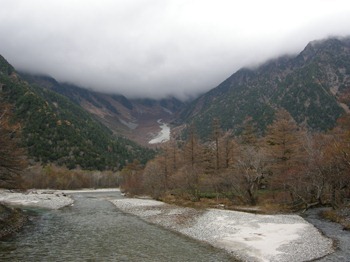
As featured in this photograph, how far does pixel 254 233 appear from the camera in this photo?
109 feet

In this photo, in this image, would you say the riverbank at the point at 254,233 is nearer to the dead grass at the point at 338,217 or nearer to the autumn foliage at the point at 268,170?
the dead grass at the point at 338,217

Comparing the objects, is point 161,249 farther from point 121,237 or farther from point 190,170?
point 190,170

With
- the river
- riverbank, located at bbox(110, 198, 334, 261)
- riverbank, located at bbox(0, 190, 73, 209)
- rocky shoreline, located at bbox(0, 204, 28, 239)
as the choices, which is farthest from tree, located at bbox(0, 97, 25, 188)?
riverbank, located at bbox(0, 190, 73, 209)

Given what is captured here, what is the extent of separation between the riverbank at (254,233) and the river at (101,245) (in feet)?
6.89

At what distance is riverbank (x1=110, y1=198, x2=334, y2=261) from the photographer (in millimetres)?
25625

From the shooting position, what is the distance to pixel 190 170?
69.9 m

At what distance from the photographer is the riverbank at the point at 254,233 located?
84.1ft

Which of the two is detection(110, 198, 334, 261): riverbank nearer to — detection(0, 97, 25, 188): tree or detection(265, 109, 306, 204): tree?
detection(265, 109, 306, 204): tree

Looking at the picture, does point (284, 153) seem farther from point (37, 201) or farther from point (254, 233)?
point (37, 201)

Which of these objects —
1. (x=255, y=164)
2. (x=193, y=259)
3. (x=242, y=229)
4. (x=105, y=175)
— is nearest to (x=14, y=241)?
(x=193, y=259)

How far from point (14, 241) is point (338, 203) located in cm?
3802

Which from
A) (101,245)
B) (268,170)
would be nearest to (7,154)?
(101,245)

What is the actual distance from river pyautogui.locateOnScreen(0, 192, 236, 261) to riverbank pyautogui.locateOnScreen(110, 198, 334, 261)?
2101 mm

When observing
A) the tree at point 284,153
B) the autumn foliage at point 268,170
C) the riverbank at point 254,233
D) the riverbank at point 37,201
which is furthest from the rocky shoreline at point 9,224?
the tree at point 284,153
